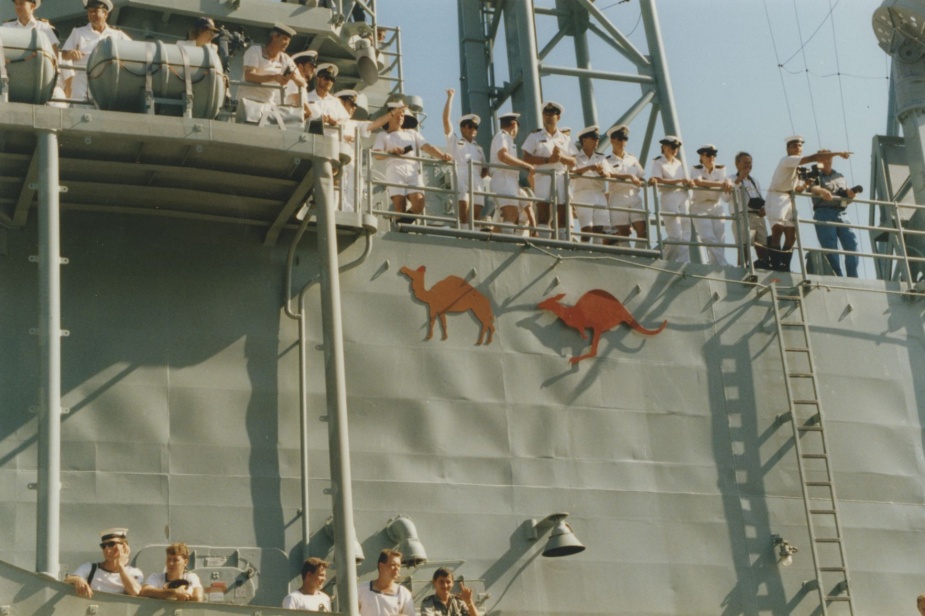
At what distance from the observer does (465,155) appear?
48.3 ft

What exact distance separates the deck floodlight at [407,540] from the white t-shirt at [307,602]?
1.10 m

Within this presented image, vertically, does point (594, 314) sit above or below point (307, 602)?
above

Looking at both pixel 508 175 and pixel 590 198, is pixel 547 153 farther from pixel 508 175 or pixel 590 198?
→ pixel 590 198

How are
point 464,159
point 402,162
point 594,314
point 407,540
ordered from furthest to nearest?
point 464,159
point 402,162
point 594,314
point 407,540

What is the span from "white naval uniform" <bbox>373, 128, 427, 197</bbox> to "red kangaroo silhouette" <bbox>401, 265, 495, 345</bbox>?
971mm

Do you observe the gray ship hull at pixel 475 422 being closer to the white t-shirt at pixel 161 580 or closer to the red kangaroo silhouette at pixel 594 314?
the red kangaroo silhouette at pixel 594 314

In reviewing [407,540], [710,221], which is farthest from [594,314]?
[407,540]

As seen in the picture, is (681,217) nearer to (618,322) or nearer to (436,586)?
(618,322)

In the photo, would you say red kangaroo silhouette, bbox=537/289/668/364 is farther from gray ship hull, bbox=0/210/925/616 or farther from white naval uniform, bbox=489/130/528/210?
white naval uniform, bbox=489/130/528/210

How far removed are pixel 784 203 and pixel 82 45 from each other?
718cm

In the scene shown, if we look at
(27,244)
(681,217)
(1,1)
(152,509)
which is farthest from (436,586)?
(1,1)

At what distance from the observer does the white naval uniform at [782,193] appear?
15195mm


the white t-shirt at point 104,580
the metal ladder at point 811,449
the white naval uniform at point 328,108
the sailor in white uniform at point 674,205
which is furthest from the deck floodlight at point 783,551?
the white t-shirt at point 104,580

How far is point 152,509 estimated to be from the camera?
11.6m
